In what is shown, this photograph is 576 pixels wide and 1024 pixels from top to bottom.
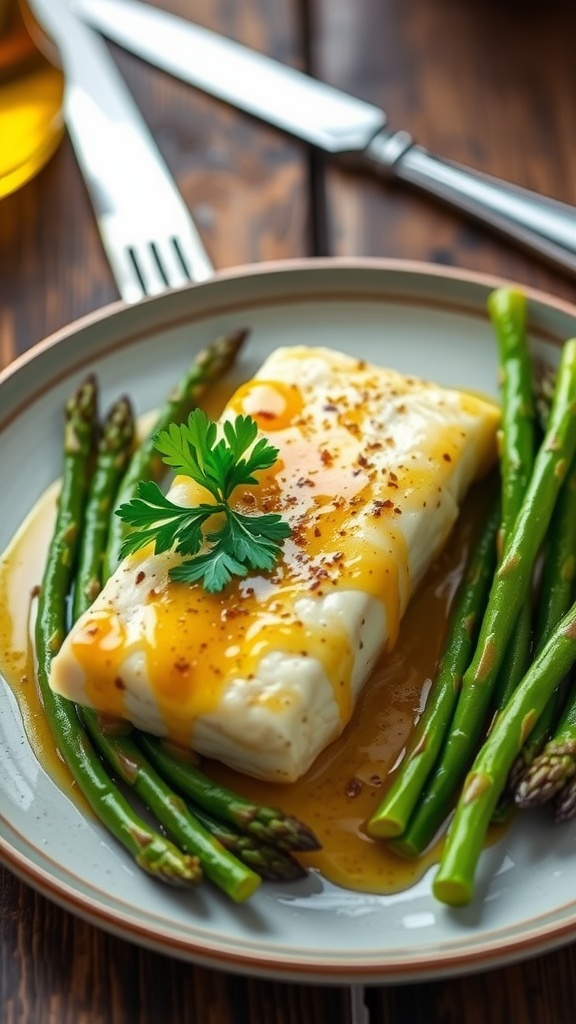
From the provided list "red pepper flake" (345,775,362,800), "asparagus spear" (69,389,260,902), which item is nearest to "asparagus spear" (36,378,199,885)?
"asparagus spear" (69,389,260,902)

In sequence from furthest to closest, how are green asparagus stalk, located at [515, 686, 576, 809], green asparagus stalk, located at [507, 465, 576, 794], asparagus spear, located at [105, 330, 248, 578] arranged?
asparagus spear, located at [105, 330, 248, 578], green asparagus stalk, located at [507, 465, 576, 794], green asparagus stalk, located at [515, 686, 576, 809]

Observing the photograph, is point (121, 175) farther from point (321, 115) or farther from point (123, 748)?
point (123, 748)

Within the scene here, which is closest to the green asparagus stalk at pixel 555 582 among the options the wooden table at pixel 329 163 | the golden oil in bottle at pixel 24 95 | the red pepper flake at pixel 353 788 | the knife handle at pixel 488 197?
the red pepper flake at pixel 353 788

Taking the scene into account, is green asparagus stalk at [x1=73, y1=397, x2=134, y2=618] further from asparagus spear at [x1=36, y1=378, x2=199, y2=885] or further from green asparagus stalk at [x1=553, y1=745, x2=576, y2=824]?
green asparagus stalk at [x1=553, y1=745, x2=576, y2=824]

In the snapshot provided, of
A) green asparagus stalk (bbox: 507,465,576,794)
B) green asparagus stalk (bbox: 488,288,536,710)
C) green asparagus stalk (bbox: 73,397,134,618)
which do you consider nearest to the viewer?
green asparagus stalk (bbox: 507,465,576,794)

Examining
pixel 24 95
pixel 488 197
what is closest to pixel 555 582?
pixel 488 197

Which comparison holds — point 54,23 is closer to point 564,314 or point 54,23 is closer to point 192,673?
point 564,314

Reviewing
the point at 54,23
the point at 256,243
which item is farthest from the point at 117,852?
the point at 54,23
